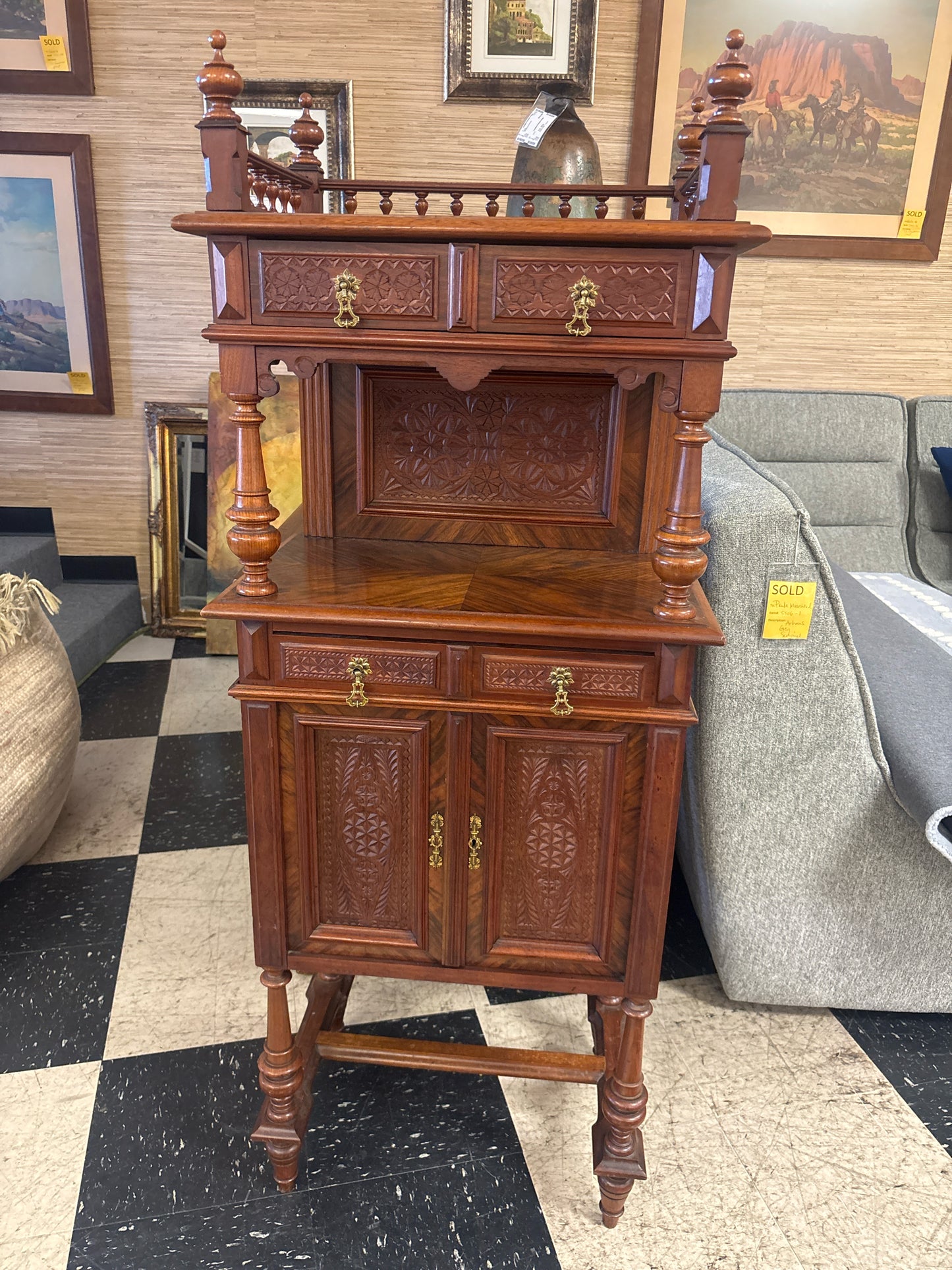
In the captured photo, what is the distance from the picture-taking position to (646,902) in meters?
1.32

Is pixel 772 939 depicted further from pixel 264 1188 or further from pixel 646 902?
pixel 264 1188

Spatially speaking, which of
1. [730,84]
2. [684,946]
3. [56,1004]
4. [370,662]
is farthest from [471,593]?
[56,1004]

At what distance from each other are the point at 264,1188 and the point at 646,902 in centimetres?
78

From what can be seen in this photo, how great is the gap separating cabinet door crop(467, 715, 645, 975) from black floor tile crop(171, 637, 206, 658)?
2291 millimetres

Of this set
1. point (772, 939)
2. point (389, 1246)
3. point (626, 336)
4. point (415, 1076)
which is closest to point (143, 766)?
point (415, 1076)

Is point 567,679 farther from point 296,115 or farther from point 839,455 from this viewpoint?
point 296,115

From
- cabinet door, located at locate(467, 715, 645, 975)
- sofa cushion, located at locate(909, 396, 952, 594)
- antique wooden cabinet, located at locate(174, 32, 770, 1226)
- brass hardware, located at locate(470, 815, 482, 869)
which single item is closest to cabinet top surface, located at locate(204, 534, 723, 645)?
antique wooden cabinet, located at locate(174, 32, 770, 1226)

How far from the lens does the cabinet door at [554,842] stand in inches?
51.1

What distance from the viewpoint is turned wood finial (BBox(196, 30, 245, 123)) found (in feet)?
3.49

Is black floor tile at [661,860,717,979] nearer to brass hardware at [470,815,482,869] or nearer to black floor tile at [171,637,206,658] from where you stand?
brass hardware at [470,815,482,869]

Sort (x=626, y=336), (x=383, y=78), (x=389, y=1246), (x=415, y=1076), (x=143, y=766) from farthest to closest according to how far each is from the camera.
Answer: (x=383, y=78) → (x=143, y=766) → (x=415, y=1076) → (x=389, y=1246) → (x=626, y=336)

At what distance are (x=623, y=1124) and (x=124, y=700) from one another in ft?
→ 7.32

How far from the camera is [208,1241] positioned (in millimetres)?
1313

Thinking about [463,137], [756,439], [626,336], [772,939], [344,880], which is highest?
[463,137]
